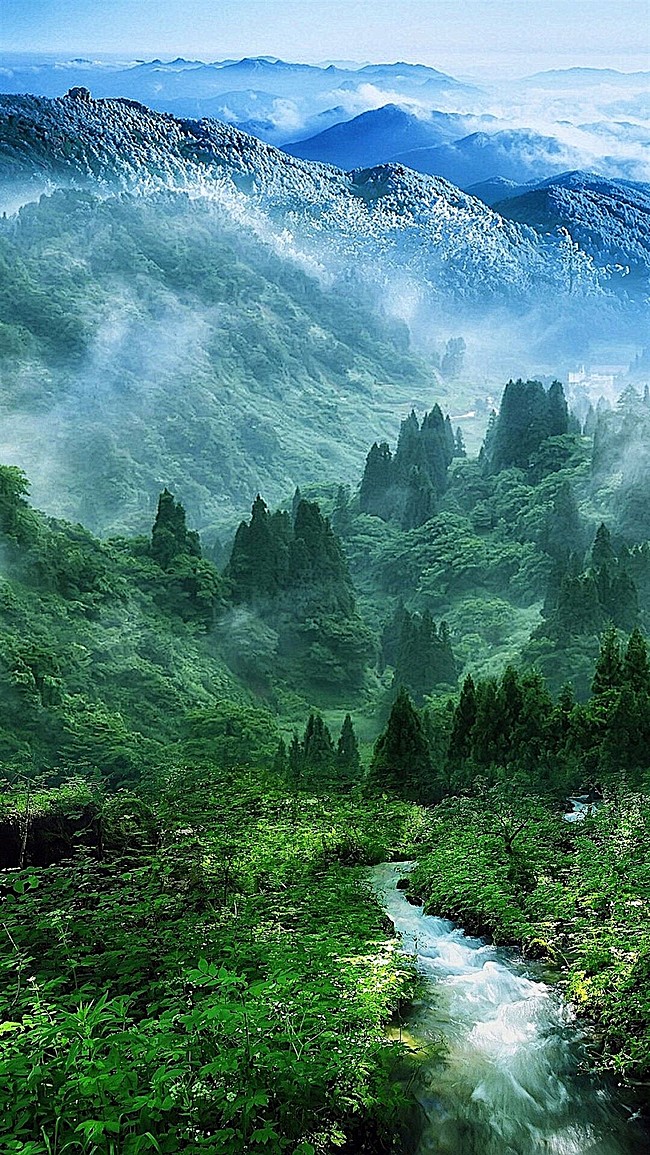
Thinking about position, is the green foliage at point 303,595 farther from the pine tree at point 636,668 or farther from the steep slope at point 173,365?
the steep slope at point 173,365

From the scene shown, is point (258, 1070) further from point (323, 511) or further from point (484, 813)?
point (323, 511)

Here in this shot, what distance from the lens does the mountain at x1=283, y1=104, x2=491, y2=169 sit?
372 ft

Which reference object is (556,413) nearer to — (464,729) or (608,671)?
(608,671)

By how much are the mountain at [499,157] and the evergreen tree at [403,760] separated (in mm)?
107604

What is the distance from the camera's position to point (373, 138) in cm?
11588

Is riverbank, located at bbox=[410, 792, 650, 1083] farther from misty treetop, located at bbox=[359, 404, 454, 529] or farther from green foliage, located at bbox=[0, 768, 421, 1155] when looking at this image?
misty treetop, located at bbox=[359, 404, 454, 529]

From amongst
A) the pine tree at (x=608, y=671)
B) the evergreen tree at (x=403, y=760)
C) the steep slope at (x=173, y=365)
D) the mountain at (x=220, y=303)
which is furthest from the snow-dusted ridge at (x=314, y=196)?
the pine tree at (x=608, y=671)

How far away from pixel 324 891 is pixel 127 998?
4.31m

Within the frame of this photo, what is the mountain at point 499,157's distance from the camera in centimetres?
11781

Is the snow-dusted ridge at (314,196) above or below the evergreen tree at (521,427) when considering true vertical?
above

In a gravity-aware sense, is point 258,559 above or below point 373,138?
below

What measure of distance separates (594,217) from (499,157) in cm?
2408

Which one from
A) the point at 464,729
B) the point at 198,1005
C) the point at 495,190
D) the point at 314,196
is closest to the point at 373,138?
the point at 495,190

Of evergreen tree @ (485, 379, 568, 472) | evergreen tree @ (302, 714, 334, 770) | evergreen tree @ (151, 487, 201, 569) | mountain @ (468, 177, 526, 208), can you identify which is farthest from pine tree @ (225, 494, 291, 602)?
mountain @ (468, 177, 526, 208)
